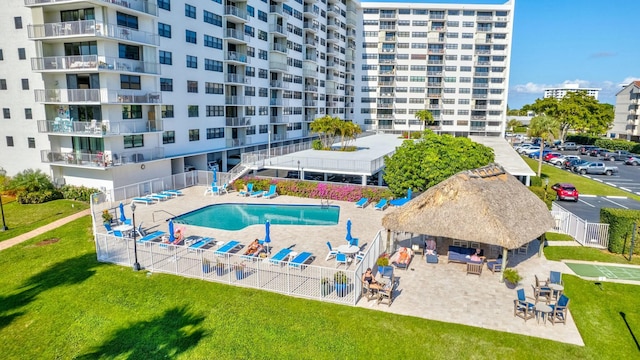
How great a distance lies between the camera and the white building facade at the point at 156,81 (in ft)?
99.6

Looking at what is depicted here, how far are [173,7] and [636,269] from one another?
38.4m

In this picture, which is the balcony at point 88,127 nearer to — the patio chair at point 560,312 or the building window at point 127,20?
the building window at point 127,20

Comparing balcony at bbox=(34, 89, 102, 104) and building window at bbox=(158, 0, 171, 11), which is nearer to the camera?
balcony at bbox=(34, 89, 102, 104)

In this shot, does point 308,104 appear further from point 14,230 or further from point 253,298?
point 253,298

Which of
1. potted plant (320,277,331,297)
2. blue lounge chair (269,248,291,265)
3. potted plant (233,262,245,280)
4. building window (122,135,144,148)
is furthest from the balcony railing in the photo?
potted plant (320,277,331,297)

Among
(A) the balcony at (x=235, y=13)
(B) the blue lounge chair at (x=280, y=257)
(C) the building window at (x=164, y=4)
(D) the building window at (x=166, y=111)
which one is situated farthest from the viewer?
(A) the balcony at (x=235, y=13)

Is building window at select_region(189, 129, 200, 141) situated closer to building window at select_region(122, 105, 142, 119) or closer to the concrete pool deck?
building window at select_region(122, 105, 142, 119)

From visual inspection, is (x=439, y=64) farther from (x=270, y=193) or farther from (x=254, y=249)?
(x=254, y=249)

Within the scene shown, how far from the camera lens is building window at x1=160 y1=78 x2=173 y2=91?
35141mm

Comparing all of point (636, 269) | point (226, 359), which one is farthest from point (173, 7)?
point (636, 269)

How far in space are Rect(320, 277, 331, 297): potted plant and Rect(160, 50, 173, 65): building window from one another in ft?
90.1

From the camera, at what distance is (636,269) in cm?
1936

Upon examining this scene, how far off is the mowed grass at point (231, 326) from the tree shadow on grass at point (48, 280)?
0.07 metres

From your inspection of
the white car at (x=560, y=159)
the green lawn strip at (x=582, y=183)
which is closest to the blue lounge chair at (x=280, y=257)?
the green lawn strip at (x=582, y=183)
